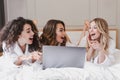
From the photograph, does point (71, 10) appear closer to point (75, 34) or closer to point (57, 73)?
point (75, 34)

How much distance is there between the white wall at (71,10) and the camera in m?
2.42

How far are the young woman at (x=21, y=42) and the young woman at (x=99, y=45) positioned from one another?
0.41 metres

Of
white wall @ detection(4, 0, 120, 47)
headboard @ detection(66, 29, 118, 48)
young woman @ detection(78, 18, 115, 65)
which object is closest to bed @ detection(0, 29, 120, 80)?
young woman @ detection(78, 18, 115, 65)

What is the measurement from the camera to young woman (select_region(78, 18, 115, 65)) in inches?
63.8

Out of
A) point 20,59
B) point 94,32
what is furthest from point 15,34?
point 94,32

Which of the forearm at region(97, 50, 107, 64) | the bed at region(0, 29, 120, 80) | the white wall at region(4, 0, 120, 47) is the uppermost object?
the white wall at region(4, 0, 120, 47)

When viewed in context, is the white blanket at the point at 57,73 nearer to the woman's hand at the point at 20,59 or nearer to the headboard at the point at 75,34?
the woman's hand at the point at 20,59

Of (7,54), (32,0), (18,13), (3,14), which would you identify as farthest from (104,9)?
(7,54)

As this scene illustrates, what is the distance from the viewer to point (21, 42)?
5.54ft

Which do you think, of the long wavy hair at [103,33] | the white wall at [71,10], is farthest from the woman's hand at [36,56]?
the white wall at [71,10]

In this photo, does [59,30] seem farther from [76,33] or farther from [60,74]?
[60,74]

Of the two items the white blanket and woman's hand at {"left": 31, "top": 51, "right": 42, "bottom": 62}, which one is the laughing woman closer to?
woman's hand at {"left": 31, "top": 51, "right": 42, "bottom": 62}

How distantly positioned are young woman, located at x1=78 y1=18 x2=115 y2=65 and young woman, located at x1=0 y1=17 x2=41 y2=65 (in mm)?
408

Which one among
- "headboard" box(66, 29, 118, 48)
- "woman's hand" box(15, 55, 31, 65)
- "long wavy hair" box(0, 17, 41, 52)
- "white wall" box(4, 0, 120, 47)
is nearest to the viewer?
"woman's hand" box(15, 55, 31, 65)
